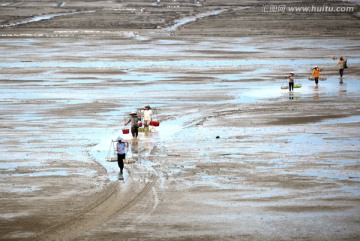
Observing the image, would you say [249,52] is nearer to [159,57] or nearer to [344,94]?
[159,57]

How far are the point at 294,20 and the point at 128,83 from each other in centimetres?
6648

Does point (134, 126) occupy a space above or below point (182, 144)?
above

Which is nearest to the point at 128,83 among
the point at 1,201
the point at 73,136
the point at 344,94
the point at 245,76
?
the point at 245,76

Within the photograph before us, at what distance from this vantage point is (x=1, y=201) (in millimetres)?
24312

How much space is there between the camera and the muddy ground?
72.2ft

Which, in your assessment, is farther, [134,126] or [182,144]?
[134,126]

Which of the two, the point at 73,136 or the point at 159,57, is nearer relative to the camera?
the point at 73,136

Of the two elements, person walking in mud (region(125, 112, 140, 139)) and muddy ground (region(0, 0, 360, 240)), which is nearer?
muddy ground (region(0, 0, 360, 240))

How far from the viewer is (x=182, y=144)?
33.4 m

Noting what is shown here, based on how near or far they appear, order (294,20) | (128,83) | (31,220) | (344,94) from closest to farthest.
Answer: (31,220) < (344,94) < (128,83) < (294,20)

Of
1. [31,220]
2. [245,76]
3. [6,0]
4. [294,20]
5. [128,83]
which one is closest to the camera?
[31,220]

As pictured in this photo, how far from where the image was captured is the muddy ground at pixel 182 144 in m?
22.0

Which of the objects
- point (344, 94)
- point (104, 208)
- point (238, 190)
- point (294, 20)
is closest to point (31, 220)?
point (104, 208)

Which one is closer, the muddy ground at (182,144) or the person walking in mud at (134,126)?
the muddy ground at (182,144)
